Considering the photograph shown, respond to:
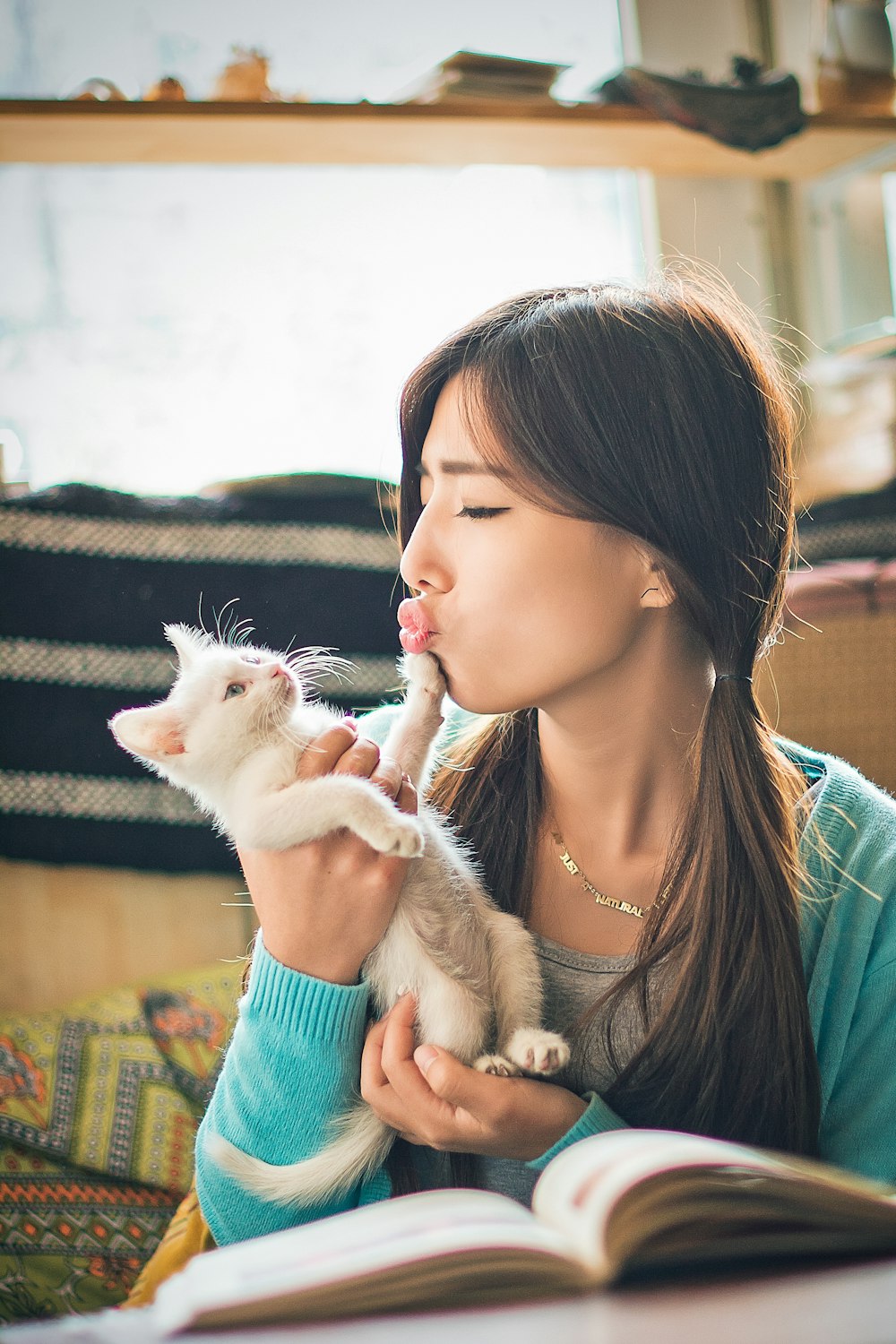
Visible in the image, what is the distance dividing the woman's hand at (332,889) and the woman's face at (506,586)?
0.39 ft

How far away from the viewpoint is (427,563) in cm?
87

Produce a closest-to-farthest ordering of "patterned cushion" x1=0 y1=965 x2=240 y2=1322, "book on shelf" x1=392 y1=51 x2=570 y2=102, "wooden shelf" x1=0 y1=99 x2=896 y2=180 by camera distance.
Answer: "patterned cushion" x1=0 y1=965 x2=240 y2=1322, "wooden shelf" x1=0 y1=99 x2=896 y2=180, "book on shelf" x1=392 y1=51 x2=570 y2=102

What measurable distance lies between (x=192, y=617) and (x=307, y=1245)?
113 centimetres

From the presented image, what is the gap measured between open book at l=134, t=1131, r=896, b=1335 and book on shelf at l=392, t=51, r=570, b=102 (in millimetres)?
1833

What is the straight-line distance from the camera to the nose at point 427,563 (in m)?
0.87

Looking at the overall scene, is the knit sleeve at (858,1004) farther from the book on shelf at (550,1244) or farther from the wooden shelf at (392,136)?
the wooden shelf at (392,136)

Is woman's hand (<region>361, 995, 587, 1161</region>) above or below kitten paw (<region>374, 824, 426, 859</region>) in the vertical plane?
below

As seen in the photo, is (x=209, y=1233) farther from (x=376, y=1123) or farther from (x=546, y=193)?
(x=546, y=193)

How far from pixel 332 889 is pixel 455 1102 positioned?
0.20 m

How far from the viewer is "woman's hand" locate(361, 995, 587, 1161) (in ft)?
2.55

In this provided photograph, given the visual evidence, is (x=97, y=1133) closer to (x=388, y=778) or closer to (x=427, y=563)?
(x=388, y=778)

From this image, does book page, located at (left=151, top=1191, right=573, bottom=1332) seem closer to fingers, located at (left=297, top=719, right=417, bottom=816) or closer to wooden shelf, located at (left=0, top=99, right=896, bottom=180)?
fingers, located at (left=297, top=719, right=417, bottom=816)

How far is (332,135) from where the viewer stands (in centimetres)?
181

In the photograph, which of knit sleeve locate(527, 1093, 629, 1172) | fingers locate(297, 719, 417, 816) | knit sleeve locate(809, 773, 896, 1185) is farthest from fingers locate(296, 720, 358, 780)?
knit sleeve locate(809, 773, 896, 1185)
